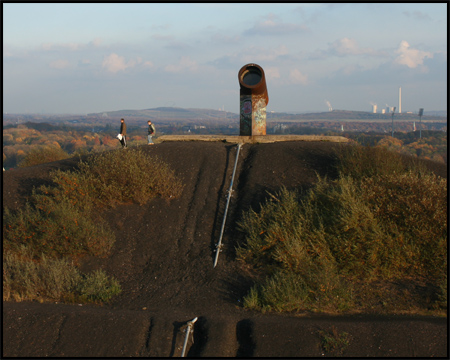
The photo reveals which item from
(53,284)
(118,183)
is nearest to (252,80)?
(118,183)

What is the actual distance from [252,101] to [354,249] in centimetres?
754

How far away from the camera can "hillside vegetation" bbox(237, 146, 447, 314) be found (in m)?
6.72

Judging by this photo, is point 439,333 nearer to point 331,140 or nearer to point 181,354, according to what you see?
point 181,354

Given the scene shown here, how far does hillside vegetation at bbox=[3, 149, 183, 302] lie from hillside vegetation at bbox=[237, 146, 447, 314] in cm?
277

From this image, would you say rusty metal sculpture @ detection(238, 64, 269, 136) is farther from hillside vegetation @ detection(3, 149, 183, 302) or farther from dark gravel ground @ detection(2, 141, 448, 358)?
hillside vegetation @ detection(3, 149, 183, 302)

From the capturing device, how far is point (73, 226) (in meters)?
8.47

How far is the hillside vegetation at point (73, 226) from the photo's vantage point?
7.32m

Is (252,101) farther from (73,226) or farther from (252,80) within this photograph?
(73,226)

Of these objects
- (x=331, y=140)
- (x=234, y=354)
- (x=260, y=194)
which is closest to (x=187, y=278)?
(x=234, y=354)

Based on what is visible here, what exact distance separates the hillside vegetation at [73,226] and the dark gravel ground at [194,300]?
1.03 feet

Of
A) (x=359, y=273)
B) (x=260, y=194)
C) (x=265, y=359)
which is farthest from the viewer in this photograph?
(x=260, y=194)

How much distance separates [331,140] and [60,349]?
32.8 ft

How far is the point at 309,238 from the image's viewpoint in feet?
25.4

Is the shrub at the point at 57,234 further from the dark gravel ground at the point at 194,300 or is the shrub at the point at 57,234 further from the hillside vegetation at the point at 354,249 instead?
the hillside vegetation at the point at 354,249
